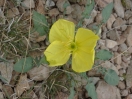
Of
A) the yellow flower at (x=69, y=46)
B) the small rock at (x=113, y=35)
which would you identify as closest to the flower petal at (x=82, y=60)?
the yellow flower at (x=69, y=46)

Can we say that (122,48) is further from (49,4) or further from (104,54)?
(49,4)

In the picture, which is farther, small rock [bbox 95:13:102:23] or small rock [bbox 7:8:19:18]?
small rock [bbox 95:13:102:23]

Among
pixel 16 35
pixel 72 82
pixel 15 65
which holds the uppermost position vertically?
pixel 16 35

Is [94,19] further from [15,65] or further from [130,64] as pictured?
[15,65]

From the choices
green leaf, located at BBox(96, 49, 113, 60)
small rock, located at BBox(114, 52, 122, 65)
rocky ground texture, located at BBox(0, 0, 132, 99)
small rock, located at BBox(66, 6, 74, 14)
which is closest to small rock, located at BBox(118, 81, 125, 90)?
rocky ground texture, located at BBox(0, 0, 132, 99)

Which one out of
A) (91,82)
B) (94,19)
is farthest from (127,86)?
(94,19)

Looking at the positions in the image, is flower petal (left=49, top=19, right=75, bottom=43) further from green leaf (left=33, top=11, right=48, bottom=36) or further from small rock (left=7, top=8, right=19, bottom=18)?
small rock (left=7, top=8, right=19, bottom=18)

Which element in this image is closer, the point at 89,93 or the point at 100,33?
the point at 89,93

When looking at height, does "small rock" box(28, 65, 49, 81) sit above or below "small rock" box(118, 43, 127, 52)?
below
